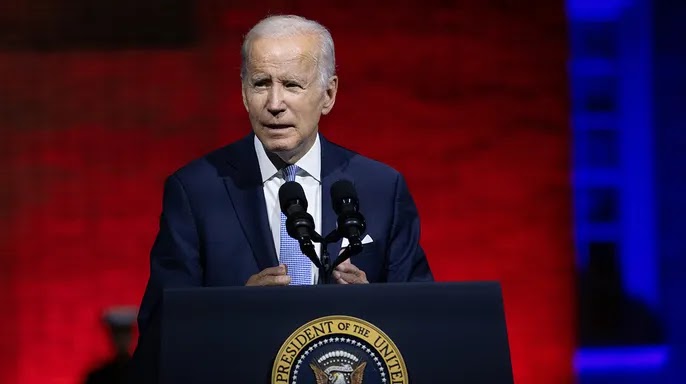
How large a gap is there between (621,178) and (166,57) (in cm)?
194

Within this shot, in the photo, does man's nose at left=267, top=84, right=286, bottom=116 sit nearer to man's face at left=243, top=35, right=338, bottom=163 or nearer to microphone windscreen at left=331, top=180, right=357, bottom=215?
man's face at left=243, top=35, right=338, bottom=163

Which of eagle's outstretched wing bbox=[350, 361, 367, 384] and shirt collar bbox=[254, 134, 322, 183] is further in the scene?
shirt collar bbox=[254, 134, 322, 183]

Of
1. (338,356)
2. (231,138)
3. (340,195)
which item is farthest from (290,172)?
(231,138)

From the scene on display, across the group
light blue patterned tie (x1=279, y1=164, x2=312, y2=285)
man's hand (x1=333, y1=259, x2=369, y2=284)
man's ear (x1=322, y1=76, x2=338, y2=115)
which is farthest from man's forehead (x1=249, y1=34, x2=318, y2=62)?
man's hand (x1=333, y1=259, x2=369, y2=284)

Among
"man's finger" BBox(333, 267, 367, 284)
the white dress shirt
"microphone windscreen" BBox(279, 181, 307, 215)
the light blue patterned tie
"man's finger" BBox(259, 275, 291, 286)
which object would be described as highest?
the white dress shirt

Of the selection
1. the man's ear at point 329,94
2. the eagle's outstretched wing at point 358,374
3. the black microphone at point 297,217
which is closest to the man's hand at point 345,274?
the black microphone at point 297,217

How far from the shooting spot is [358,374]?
1.73 meters

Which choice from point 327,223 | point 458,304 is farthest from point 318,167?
point 458,304

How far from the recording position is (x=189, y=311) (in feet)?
5.71

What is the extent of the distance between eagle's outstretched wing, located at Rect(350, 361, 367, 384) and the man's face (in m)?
0.56

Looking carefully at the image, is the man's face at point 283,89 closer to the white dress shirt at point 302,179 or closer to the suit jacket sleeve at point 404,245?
the white dress shirt at point 302,179

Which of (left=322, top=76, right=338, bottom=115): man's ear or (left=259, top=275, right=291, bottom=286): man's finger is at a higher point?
(left=322, top=76, right=338, bottom=115): man's ear

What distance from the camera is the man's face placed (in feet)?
6.95

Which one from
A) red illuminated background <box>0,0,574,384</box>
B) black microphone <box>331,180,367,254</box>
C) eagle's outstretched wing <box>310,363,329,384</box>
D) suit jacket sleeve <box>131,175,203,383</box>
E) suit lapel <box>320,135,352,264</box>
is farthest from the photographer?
red illuminated background <box>0,0,574,384</box>
